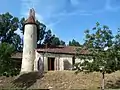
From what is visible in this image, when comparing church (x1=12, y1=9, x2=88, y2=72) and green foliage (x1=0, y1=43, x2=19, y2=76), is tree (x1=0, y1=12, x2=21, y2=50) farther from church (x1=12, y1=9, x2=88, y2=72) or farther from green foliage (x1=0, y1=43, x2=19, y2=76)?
green foliage (x1=0, y1=43, x2=19, y2=76)

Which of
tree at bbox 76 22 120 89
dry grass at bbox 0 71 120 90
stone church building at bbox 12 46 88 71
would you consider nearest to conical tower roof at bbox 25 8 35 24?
stone church building at bbox 12 46 88 71

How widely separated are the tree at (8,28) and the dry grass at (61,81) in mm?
27839

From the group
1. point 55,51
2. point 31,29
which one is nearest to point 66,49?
point 55,51

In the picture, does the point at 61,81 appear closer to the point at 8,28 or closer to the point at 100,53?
the point at 100,53

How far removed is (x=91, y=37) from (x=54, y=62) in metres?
19.2

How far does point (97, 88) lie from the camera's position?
111 ft

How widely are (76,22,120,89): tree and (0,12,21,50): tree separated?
40926mm

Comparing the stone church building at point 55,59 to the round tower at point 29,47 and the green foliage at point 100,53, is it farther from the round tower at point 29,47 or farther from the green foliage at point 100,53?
the green foliage at point 100,53

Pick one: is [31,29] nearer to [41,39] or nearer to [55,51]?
[55,51]

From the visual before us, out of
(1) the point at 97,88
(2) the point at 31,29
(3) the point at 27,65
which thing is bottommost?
(1) the point at 97,88

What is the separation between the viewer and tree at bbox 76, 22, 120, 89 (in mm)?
31281

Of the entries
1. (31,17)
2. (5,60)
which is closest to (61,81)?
(5,60)

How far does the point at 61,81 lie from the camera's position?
127 feet

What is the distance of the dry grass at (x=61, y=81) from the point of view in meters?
36.2
